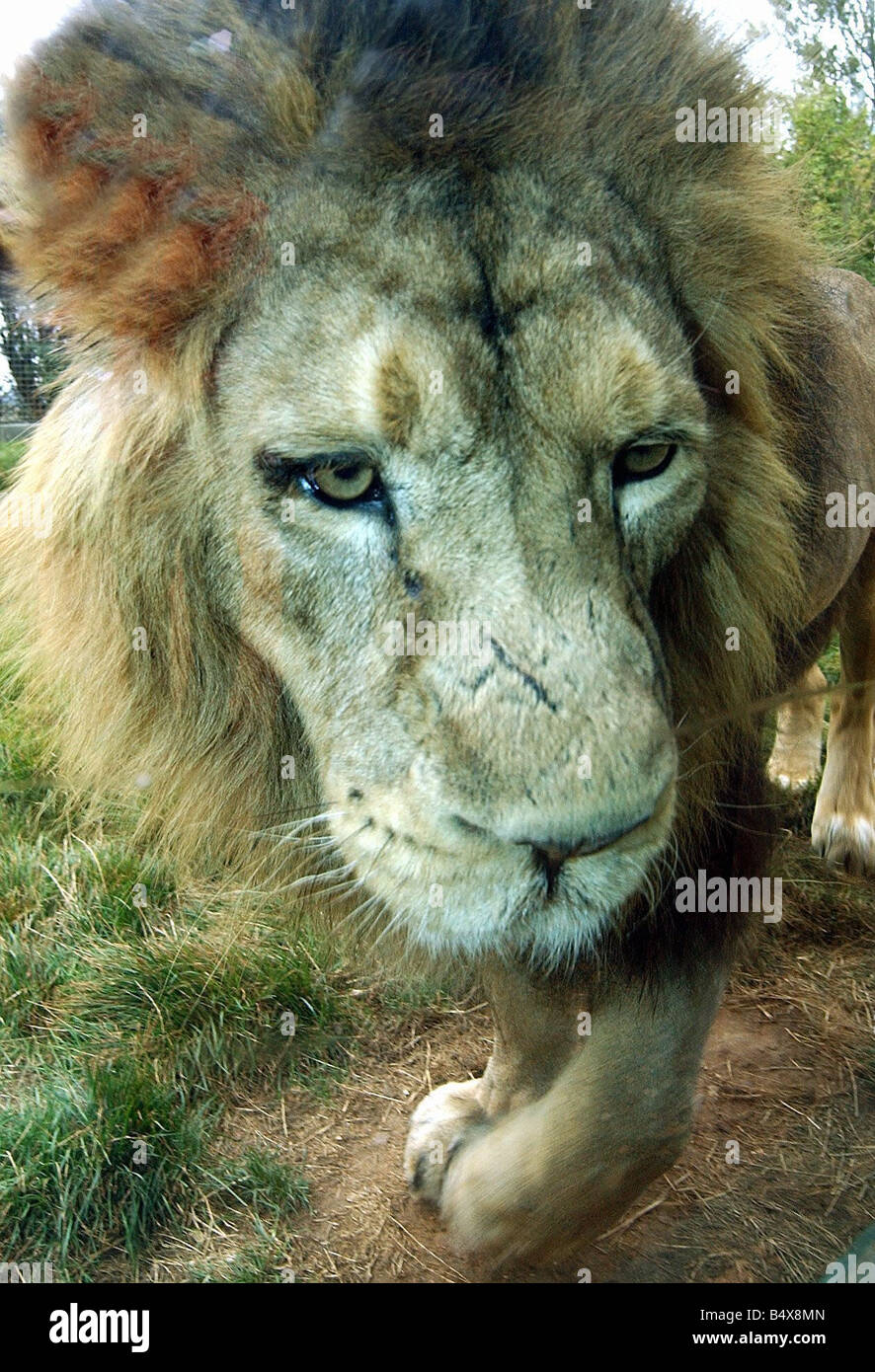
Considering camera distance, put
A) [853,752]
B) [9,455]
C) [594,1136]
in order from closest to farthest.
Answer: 1. [594,1136]
2. [9,455]
3. [853,752]

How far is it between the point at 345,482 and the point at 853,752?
88.2 inches

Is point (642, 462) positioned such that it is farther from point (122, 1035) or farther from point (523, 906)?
point (122, 1035)

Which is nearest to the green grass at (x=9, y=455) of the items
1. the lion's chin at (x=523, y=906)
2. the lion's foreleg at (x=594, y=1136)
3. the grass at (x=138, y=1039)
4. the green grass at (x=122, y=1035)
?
the grass at (x=138, y=1039)

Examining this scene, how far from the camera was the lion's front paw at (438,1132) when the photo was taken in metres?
1.90

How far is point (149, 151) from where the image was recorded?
4.39ft

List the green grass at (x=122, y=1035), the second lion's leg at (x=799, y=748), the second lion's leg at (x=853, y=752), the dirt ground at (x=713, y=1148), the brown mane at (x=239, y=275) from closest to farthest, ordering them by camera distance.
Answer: the brown mane at (x=239, y=275)
the dirt ground at (x=713, y=1148)
the green grass at (x=122, y=1035)
the second lion's leg at (x=853, y=752)
the second lion's leg at (x=799, y=748)

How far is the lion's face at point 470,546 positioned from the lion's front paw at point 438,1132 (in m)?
0.63

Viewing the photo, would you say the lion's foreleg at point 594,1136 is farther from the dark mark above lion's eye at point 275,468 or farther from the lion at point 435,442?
the dark mark above lion's eye at point 275,468

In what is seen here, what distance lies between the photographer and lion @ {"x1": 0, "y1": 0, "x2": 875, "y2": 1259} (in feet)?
4.26

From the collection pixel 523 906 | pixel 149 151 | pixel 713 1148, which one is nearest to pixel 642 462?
pixel 523 906

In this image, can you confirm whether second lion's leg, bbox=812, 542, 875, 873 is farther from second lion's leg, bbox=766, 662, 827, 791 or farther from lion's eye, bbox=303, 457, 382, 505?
lion's eye, bbox=303, 457, 382, 505

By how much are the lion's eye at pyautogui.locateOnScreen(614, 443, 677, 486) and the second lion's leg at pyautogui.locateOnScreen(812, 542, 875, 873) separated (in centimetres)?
141
